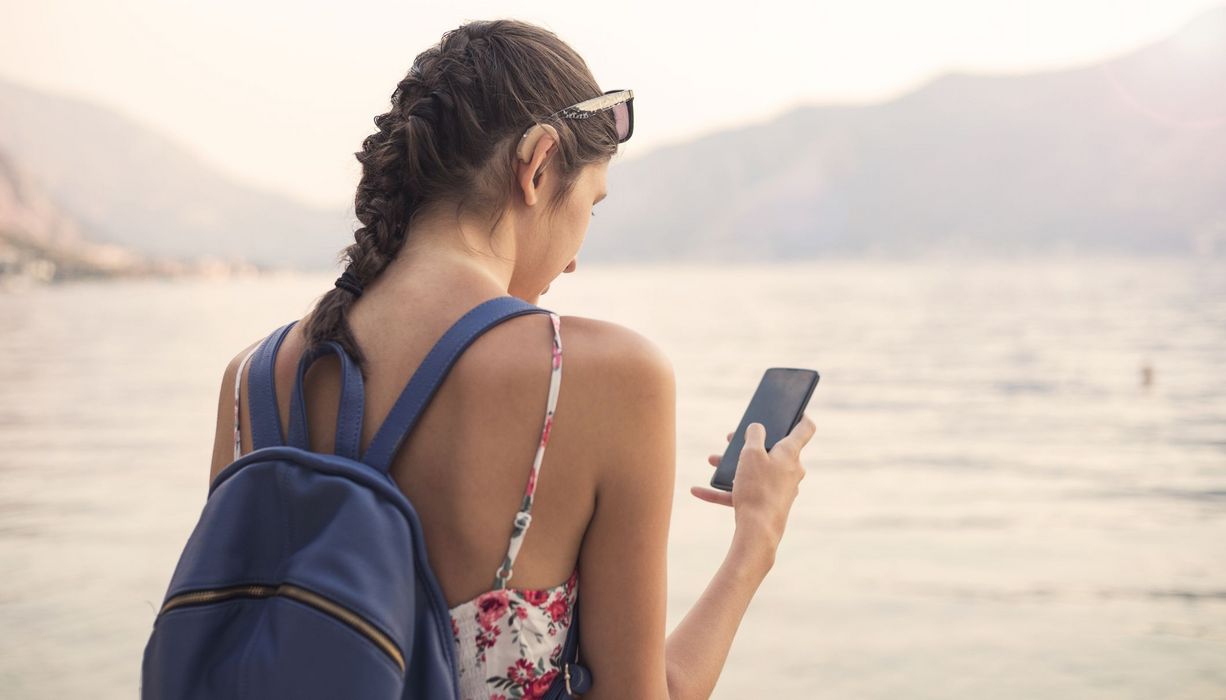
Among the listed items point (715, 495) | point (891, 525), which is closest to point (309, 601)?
point (715, 495)

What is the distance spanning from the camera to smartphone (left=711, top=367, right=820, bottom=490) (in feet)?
6.80

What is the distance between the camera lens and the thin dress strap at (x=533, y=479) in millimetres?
1427

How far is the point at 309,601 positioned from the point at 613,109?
84cm

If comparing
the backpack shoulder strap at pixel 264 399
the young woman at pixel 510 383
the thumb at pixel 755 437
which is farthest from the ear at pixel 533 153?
the thumb at pixel 755 437

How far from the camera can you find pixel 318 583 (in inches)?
50.8

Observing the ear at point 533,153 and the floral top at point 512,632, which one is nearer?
the floral top at point 512,632

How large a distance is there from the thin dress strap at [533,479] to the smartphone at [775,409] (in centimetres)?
67

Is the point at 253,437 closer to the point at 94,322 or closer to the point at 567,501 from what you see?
the point at 567,501

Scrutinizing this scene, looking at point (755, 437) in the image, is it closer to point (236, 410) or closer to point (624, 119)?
point (624, 119)

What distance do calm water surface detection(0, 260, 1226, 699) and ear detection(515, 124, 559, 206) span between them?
384 mm

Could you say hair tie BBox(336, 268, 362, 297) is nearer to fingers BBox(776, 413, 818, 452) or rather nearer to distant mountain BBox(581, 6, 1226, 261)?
fingers BBox(776, 413, 818, 452)

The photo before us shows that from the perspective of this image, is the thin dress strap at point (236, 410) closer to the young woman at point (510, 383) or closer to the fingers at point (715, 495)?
the young woman at point (510, 383)

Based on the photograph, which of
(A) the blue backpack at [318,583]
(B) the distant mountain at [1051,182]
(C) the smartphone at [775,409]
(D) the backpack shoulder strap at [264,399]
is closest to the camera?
(A) the blue backpack at [318,583]

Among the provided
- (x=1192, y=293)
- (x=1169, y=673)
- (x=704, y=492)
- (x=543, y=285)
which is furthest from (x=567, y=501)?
(x=1192, y=293)
